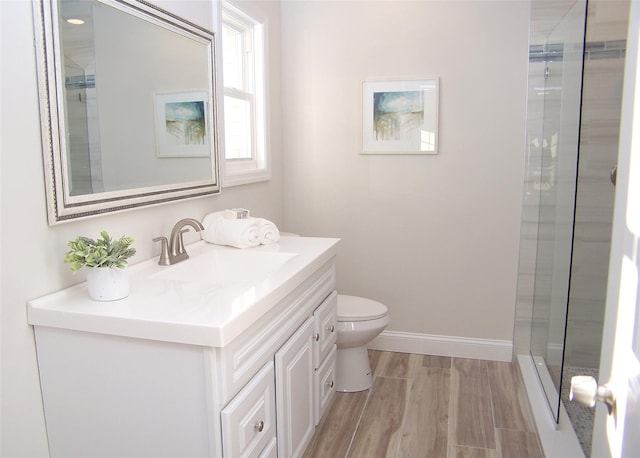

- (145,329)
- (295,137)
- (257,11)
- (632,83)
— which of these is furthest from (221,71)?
(632,83)

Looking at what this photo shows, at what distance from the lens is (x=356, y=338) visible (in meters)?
2.69

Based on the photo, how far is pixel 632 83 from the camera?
35.0 inches

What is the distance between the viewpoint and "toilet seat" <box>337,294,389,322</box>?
2688 mm

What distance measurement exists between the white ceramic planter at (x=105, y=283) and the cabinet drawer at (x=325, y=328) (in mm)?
935

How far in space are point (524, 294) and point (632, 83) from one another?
233cm

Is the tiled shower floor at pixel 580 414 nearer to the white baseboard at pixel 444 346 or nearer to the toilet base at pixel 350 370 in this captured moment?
the white baseboard at pixel 444 346

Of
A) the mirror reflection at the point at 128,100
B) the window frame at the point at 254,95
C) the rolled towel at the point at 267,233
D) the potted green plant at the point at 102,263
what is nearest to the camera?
the potted green plant at the point at 102,263

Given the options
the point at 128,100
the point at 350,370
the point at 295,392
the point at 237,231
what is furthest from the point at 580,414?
the point at 128,100

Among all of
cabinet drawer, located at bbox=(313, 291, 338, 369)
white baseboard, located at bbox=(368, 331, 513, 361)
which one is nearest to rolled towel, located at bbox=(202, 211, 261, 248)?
cabinet drawer, located at bbox=(313, 291, 338, 369)

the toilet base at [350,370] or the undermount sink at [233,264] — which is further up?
the undermount sink at [233,264]

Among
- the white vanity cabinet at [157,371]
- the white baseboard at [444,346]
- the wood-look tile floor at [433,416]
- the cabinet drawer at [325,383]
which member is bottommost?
the wood-look tile floor at [433,416]

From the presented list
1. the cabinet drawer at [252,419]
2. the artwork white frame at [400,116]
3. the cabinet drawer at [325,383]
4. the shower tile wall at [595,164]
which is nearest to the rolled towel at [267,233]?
the cabinet drawer at [325,383]

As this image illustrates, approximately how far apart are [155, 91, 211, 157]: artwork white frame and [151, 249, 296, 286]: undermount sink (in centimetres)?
45

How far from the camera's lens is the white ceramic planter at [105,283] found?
1460mm
